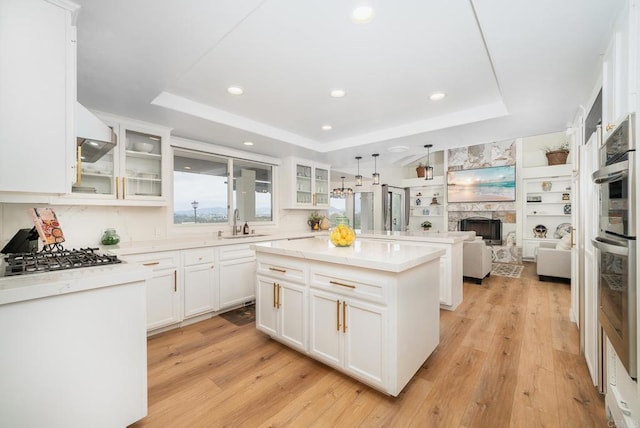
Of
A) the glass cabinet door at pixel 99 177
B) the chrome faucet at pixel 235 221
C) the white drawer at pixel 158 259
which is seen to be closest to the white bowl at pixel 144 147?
the glass cabinet door at pixel 99 177

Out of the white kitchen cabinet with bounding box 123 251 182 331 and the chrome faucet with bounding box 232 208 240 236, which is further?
the chrome faucet with bounding box 232 208 240 236

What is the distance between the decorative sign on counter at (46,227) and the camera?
1.73 metres

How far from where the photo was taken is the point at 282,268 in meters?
2.49

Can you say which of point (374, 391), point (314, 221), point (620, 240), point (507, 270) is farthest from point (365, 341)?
point (507, 270)

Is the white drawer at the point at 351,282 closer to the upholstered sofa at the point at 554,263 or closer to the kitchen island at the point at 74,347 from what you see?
the kitchen island at the point at 74,347

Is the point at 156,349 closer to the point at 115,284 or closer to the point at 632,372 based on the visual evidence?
the point at 115,284

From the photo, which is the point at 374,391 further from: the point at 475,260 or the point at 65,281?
the point at 475,260

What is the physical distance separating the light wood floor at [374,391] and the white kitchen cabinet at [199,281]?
279 mm

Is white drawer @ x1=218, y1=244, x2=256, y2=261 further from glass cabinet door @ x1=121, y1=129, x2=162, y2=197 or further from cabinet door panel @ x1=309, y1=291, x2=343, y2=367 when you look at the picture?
cabinet door panel @ x1=309, y1=291, x2=343, y2=367

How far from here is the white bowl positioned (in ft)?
10.1

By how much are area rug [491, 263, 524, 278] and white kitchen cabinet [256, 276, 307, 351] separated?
4985 millimetres

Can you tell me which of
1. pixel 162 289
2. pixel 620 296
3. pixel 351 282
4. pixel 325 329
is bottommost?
pixel 325 329

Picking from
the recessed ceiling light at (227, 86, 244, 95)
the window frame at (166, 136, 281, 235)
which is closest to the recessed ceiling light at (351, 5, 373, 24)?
the recessed ceiling light at (227, 86, 244, 95)

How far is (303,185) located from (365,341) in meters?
3.56
